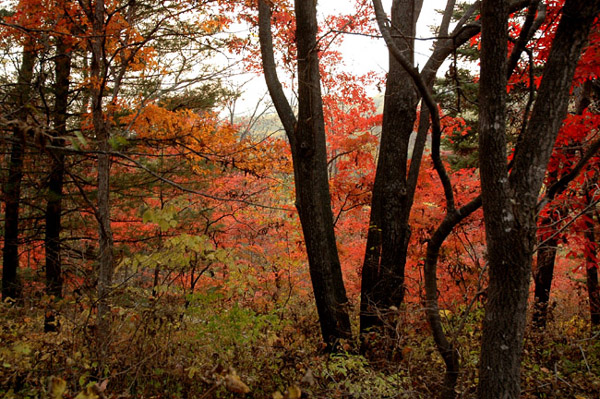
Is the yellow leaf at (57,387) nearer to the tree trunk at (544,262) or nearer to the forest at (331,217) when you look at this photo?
the forest at (331,217)

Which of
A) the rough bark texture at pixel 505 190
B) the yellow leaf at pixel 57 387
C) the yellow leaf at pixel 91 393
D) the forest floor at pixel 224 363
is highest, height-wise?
the rough bark texture at pixel 505 190

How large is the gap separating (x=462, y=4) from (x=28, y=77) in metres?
11.3

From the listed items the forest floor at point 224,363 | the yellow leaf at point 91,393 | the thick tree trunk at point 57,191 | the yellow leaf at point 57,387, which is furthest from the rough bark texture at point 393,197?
the thick tree trunk at point 57,191

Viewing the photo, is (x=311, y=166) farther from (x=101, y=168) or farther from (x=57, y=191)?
(x=57, y=191)

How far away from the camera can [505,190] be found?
2.18 metres

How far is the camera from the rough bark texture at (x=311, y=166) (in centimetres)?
437

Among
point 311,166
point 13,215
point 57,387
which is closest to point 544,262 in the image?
point 311,166

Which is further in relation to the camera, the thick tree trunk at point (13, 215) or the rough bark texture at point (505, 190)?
the thick tree trunk at point (13, 215)

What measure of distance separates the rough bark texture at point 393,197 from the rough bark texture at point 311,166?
0.52 meters

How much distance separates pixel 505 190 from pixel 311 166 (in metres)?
2.55

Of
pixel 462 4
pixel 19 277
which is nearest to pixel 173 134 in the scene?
pixel 19 277

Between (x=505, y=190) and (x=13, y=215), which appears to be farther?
(x=13, y=215)

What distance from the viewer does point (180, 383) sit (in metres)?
3.47

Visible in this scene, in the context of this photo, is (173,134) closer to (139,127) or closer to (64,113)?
(139,127)
